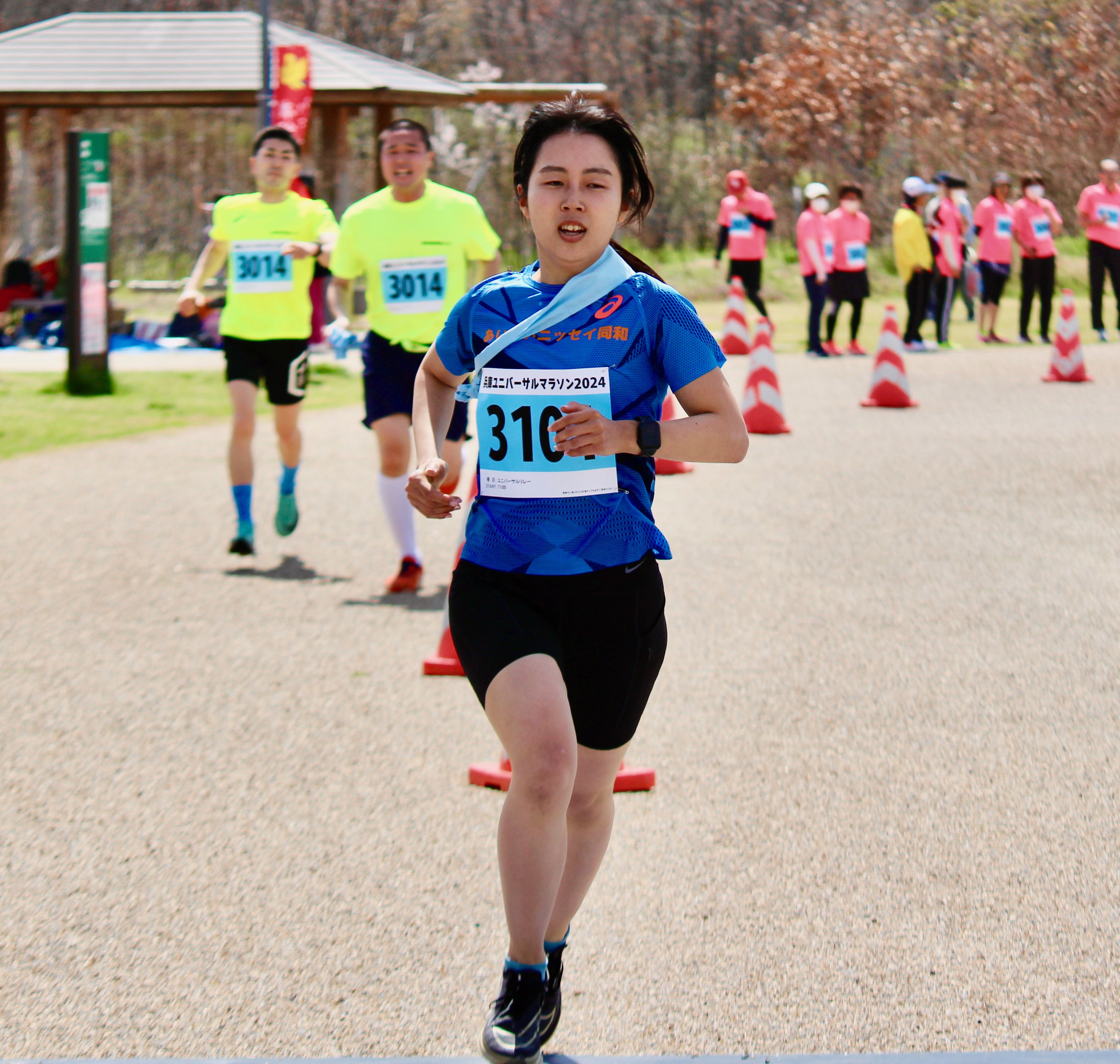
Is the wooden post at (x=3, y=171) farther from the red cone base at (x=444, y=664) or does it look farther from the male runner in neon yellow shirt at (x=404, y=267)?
the red cone base at (x=444, y=664)

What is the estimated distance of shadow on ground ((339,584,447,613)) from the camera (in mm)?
7379

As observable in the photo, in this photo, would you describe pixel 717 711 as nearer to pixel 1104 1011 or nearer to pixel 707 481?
pixel 1104 1011

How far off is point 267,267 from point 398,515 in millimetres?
1592

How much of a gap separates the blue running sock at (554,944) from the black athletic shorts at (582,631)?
386 mm

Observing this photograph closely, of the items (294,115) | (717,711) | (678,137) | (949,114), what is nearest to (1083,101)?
(949,114)

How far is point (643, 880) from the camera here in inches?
161

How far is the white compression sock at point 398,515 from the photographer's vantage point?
7656mm

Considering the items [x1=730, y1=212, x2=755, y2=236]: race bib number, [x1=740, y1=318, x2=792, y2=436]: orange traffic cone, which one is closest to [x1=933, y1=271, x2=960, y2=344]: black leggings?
[x1=730, y1=212, x2=755, y2=236]: race bib number

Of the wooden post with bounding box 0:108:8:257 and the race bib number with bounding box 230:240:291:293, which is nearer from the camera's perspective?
the race bib number with bounding box 230:240:291:293

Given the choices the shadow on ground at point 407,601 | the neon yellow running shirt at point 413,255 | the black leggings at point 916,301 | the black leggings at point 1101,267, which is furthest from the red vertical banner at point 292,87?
the shadow on ground at point 407,601

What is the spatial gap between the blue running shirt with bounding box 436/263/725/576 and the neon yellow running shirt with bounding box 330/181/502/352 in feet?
13.6

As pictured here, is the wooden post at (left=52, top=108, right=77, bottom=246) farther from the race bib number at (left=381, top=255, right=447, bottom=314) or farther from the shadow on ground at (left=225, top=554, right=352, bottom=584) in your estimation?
the race bib number at (left=381, top=255, right=447, bottom=314)

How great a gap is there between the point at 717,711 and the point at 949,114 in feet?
105

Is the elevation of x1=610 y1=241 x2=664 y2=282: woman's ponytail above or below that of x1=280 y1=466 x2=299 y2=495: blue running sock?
above
